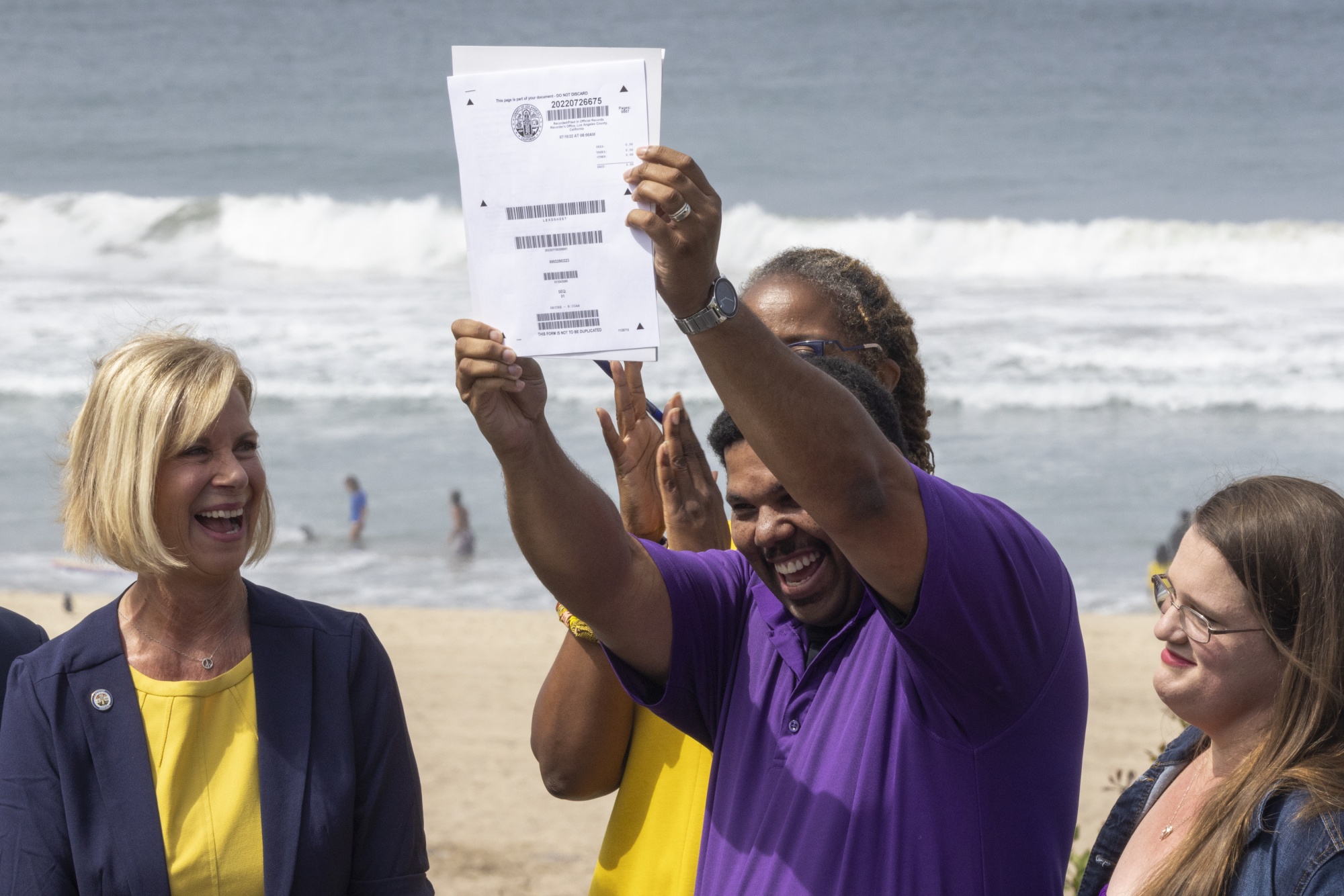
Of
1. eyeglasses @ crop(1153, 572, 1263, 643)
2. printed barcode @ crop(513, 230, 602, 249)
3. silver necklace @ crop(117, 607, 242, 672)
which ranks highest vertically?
printed barcode @ crop(513, 230, 602, 249)

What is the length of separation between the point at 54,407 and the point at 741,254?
507 inches

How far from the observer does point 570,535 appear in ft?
8.06

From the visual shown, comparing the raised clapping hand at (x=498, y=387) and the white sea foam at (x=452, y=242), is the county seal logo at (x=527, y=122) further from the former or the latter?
the white sea foam at (x=452, y=242)

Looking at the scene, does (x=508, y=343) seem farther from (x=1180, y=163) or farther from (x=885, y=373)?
(x=1180, y=163)

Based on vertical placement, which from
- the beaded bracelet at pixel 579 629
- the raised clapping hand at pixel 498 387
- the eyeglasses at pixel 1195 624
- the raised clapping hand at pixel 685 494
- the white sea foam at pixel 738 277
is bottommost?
the eyeglasses at pixel 1195 624

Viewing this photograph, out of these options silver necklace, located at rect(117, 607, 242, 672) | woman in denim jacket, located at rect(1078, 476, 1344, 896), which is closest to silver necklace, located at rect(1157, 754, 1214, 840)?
woman in denim jacket, located at rect(1078, 476, 1344, 896)

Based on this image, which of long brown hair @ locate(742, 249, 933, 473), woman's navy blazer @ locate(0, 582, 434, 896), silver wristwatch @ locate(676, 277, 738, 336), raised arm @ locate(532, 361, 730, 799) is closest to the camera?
silver wristwatch @ locate(676, 277, 738, 336)

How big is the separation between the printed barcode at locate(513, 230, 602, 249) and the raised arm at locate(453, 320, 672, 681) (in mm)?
266

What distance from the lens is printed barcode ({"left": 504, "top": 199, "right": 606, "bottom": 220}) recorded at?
6.89 ft

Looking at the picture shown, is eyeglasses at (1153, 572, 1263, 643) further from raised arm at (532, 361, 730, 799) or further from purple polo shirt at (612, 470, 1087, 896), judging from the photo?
raised arm at (532, 361, 730, 799)

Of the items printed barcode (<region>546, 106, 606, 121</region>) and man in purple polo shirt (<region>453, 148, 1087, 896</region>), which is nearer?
man in purple polo shirt (<region>453, 148, 1087, 896</region>)

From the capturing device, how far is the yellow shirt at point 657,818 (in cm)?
277

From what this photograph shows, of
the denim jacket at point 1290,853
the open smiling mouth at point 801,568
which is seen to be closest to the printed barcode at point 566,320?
the open smiling mouth at point 801,568

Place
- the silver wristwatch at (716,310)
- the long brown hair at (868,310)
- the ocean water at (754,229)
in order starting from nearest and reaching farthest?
1. the silver wristwatch at (716,310)
2. the long brown hair at (868,310)
3. the ocean water at (754,229)
